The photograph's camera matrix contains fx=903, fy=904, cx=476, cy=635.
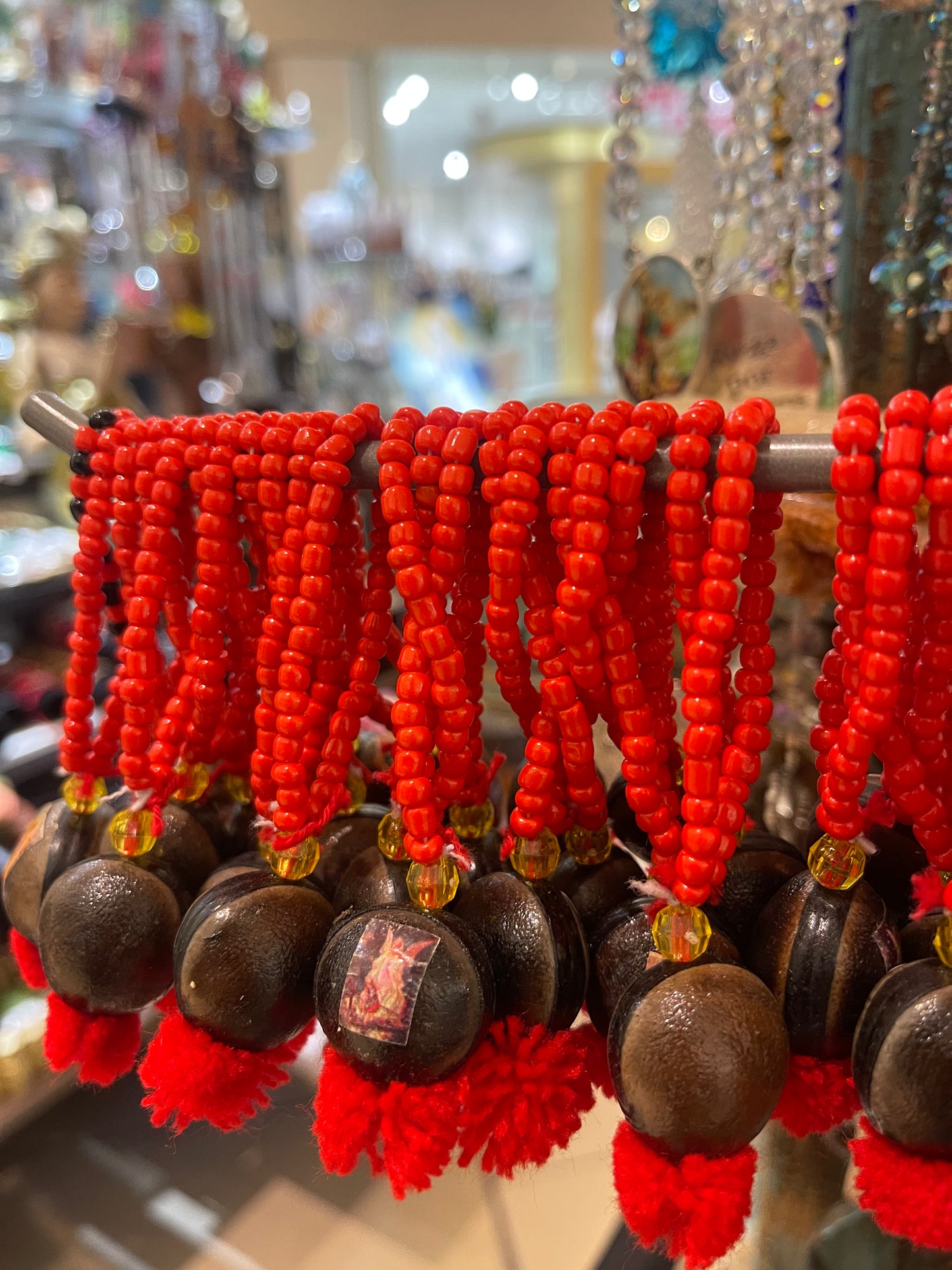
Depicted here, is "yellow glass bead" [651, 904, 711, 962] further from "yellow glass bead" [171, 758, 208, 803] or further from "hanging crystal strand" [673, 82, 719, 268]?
"hanging crystal strand" [673, 82, 719, 268]

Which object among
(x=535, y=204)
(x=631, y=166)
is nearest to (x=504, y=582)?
(x=631, y=166)

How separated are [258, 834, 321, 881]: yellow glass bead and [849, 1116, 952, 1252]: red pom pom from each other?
26cm

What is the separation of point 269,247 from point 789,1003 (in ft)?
6.82

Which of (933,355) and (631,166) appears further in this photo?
(631,166)

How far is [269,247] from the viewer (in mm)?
2074

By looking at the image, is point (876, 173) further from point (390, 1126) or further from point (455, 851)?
point (390, 1126)

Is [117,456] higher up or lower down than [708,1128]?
higher up

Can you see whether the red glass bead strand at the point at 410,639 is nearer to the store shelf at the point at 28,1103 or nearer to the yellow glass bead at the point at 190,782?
the yellow glass bead at the point at 190,782

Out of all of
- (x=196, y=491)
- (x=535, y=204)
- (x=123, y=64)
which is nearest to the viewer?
(x=196, y=491)

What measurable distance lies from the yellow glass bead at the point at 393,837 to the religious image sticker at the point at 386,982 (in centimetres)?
6

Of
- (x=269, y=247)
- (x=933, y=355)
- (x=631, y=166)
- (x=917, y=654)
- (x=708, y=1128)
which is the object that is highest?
(x=269, y=247)

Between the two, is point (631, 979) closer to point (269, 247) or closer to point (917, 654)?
point (917, 654)

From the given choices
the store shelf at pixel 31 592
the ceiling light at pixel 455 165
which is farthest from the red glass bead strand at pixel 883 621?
the ceiling light at pixel 455 165

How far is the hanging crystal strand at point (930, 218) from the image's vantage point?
535 mm
